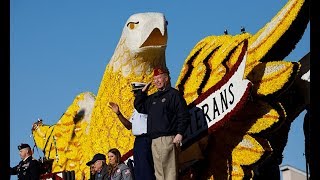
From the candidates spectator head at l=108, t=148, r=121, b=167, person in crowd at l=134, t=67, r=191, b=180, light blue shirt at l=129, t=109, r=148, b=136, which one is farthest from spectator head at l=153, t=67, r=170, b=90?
spectator head at l=108, t=148, r=121, b=167

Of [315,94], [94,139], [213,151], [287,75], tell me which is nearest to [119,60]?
[94,139]

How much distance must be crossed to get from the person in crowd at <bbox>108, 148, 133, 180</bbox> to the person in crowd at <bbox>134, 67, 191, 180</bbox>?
1.21 ft

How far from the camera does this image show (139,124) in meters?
7.15

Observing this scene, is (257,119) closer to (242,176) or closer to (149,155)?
(242,176)

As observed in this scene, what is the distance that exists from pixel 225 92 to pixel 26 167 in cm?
205

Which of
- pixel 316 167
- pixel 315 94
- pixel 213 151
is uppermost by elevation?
pixel 213 151

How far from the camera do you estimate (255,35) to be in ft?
26.8

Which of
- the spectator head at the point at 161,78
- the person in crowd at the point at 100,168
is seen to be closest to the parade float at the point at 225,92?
the person in crowd at the point at 100,168

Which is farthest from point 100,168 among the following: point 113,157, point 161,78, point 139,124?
point 161,78

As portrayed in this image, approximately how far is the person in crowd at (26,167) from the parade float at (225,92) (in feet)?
2.88

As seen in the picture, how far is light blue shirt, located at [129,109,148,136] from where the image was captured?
7.09m

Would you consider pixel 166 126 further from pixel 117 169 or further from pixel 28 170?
pixel 28 170

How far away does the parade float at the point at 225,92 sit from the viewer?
770 centimetres

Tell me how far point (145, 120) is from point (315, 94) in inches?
105
